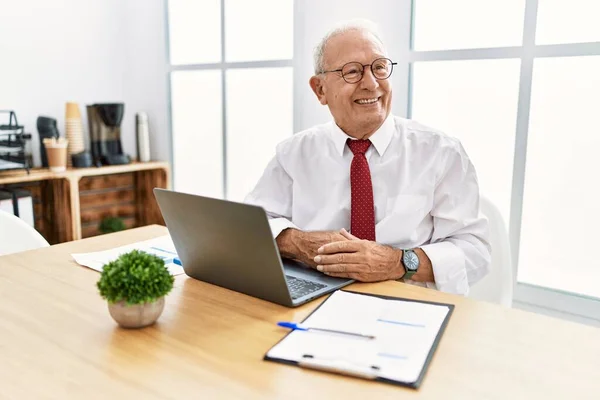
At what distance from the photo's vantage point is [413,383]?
2.67 ft

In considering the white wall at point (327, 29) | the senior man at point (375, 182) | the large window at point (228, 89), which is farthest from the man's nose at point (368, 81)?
→ the large window at point (228, 89)

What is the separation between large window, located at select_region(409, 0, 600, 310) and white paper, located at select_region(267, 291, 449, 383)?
3.90 ft

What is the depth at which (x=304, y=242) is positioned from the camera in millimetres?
1448

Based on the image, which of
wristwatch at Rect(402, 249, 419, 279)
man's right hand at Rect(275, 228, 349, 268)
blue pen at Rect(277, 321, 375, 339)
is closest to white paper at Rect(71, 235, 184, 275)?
man's right hand at Rect(275, 228, 349, 268)

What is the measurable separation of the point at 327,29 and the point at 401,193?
1.15 meters

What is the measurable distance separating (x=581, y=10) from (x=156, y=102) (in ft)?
8.19

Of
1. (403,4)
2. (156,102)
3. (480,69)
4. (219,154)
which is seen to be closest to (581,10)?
(480,69)

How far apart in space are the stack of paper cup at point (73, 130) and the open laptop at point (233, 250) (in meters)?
2.20

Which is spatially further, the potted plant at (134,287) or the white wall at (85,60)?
the white wall at (85,60)

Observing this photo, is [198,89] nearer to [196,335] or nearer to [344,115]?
[344,115]

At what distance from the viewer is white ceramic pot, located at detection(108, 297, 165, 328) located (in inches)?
39.8

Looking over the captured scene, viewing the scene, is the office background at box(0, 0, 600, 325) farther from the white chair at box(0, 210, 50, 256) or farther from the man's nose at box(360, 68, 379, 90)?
the white chair at box(0, 210, 50, 256)

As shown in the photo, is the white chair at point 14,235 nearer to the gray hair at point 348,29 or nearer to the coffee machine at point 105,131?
the gray hair at point 348,29

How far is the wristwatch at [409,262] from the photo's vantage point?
1.38 meters
